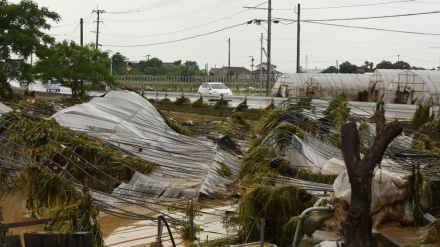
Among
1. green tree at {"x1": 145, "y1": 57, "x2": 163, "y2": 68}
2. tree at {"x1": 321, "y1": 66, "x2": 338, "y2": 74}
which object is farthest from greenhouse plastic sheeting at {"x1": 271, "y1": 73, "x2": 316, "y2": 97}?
green tree at {"x1": 145, "y1": 57, "x2": 163, "y2": 68}

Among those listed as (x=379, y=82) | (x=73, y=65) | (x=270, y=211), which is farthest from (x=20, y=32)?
(x=270, y=211)

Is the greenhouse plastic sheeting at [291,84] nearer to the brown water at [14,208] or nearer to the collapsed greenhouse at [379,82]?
the collapsed greenhouse at [379,82]

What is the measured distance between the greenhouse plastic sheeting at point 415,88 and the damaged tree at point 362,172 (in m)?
19.6

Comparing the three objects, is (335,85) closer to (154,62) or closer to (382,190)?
(382,190)

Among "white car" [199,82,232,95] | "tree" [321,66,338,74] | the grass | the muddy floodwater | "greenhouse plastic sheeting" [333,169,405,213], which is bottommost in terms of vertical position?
the muddy floodwater

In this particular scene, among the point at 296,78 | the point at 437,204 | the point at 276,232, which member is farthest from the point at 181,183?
the point at 296,78

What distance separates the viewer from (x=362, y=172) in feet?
16.2

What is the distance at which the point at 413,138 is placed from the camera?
11.1 metres

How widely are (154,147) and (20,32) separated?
579 inches

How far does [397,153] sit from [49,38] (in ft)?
63.8

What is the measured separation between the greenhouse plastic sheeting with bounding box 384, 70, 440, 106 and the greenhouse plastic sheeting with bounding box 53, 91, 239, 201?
1313cm

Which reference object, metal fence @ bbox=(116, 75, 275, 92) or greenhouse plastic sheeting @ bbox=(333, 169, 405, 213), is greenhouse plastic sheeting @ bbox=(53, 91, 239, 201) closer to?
greenhouse plastic sheeting @ bbox=(333, 169, 405, 213)

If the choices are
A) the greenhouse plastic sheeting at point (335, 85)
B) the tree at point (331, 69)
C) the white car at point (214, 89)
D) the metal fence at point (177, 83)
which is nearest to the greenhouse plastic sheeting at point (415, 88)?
the greenhouse plastic sheeting at point (335, 85)

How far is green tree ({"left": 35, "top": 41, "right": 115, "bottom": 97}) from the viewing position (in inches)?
974
